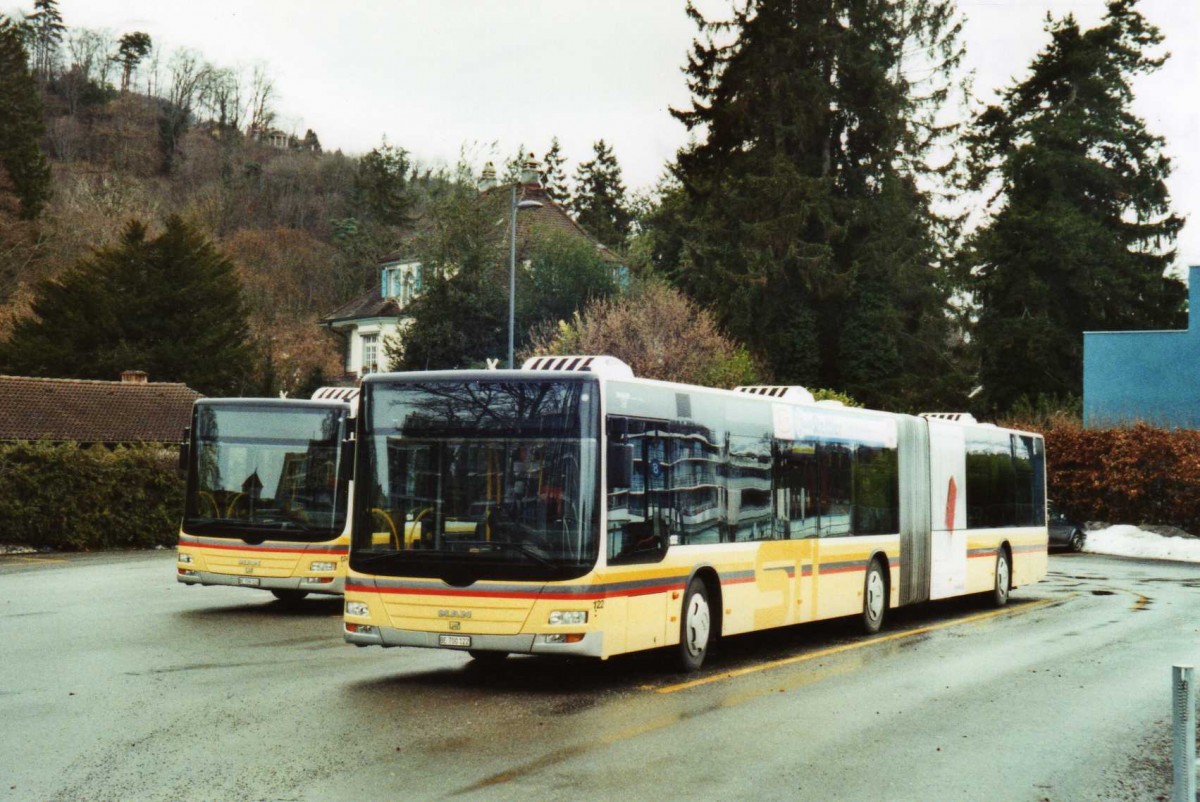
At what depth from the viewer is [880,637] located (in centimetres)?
1778

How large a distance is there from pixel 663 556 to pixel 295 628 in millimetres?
6443

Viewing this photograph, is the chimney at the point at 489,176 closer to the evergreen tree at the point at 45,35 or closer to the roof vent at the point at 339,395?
the roof vent at the point at 339,395

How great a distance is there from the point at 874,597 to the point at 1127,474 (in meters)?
28.8

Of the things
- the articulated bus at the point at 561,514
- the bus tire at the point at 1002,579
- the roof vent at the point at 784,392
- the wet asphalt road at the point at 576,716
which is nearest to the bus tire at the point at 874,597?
the wet asphalt road at the point at 576,716

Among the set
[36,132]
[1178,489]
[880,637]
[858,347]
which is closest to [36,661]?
[880,637]

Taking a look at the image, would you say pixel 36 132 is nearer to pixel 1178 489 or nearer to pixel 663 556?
pixel 1178 489

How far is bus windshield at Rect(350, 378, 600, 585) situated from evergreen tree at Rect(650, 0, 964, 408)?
44555mm

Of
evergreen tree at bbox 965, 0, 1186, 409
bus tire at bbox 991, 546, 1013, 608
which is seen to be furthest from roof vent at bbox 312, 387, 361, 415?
evergreen tree at bbox 965, 0, 1186, 409

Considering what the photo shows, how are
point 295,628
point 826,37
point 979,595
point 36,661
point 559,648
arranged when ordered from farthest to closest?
point 826,37 < point 979,595 < point 295,628 < point 36,661 < point 559,648

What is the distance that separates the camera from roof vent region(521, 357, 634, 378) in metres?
12.7

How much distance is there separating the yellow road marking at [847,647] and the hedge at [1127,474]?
21.7 meters

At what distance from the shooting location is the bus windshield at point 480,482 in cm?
1205

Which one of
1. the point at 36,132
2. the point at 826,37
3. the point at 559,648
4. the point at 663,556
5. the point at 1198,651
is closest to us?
the point at 559,648

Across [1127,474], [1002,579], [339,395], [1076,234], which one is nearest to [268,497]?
[339,395]
